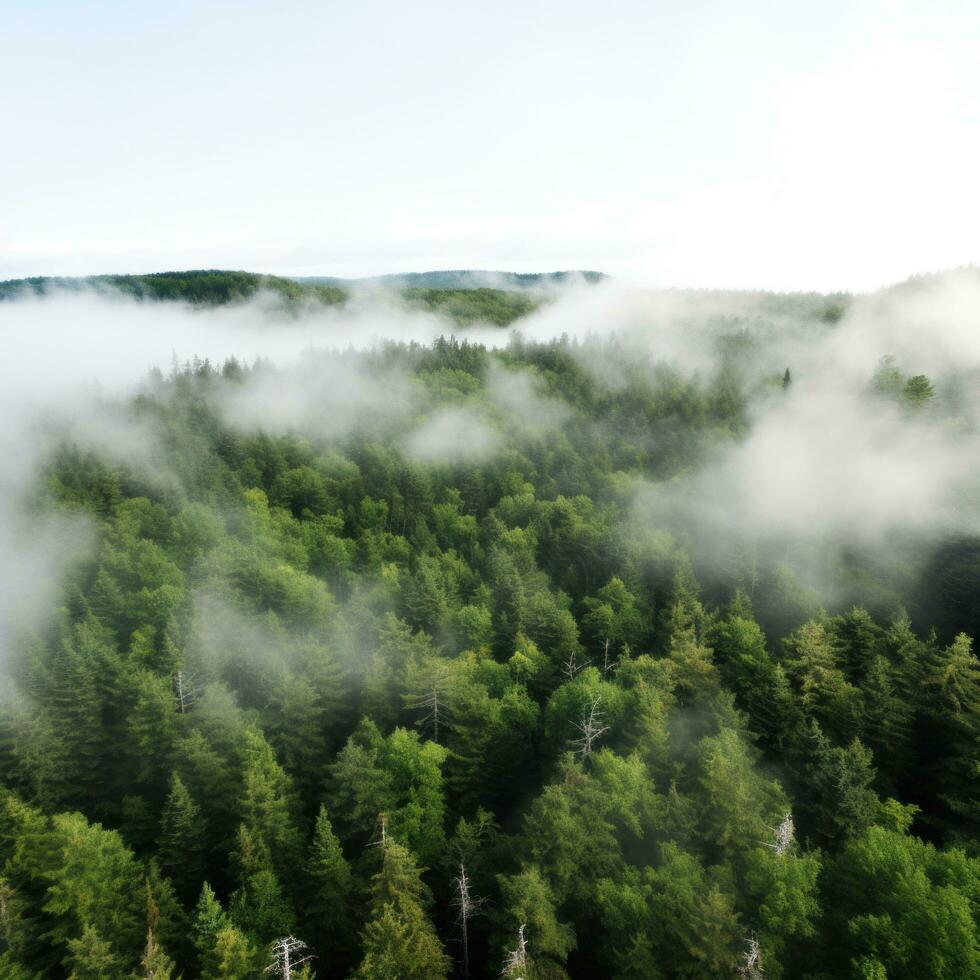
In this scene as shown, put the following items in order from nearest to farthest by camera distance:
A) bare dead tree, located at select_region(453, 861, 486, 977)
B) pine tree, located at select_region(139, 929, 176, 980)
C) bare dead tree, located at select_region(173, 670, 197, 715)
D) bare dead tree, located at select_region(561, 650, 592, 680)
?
pine tree, located at select_region(139, 929, 176, 980), bare dead tree, located at select_region(453, 861, 486, 977), bare dead tree, located at select_region(173, 670, 197, 715), bare dead tree, located at select_region(561, 650, 592, 680)

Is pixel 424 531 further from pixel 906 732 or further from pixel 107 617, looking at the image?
pixel 906 732

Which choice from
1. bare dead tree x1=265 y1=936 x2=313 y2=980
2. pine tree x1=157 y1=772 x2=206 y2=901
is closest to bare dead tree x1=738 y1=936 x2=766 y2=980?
bare dead tree x1=265 y1=936 x2=313 y2=980

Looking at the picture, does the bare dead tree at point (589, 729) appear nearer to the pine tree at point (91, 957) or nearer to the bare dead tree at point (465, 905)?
the bare dead tree at point (465, 905)

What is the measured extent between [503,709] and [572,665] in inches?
308

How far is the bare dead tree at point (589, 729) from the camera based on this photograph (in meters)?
33.5

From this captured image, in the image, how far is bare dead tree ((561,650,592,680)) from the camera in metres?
46.3

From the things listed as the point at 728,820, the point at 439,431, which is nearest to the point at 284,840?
the point at 728,820

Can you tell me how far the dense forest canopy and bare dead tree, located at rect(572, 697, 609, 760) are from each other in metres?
0.32

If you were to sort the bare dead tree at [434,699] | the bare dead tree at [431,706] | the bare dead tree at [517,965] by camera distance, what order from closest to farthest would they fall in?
the bare dead tree at [517,965] → the bare dead tree at [431,706] → the bare dead tree at [434,699]

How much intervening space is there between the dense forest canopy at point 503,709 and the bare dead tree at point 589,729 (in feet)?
1.04

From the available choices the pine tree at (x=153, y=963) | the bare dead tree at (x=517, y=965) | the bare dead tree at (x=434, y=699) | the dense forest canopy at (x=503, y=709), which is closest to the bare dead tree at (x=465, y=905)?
the dense forest canopy at (x=503, y=709)

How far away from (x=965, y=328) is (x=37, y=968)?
17561cm

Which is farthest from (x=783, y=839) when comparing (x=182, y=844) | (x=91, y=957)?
(x=182, y=844)

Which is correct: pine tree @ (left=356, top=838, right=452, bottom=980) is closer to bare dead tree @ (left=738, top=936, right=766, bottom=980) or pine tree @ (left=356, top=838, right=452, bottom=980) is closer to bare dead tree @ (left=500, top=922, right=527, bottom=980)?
bare dead tree @ (left=500, top=922, right=527, bottom=980)
